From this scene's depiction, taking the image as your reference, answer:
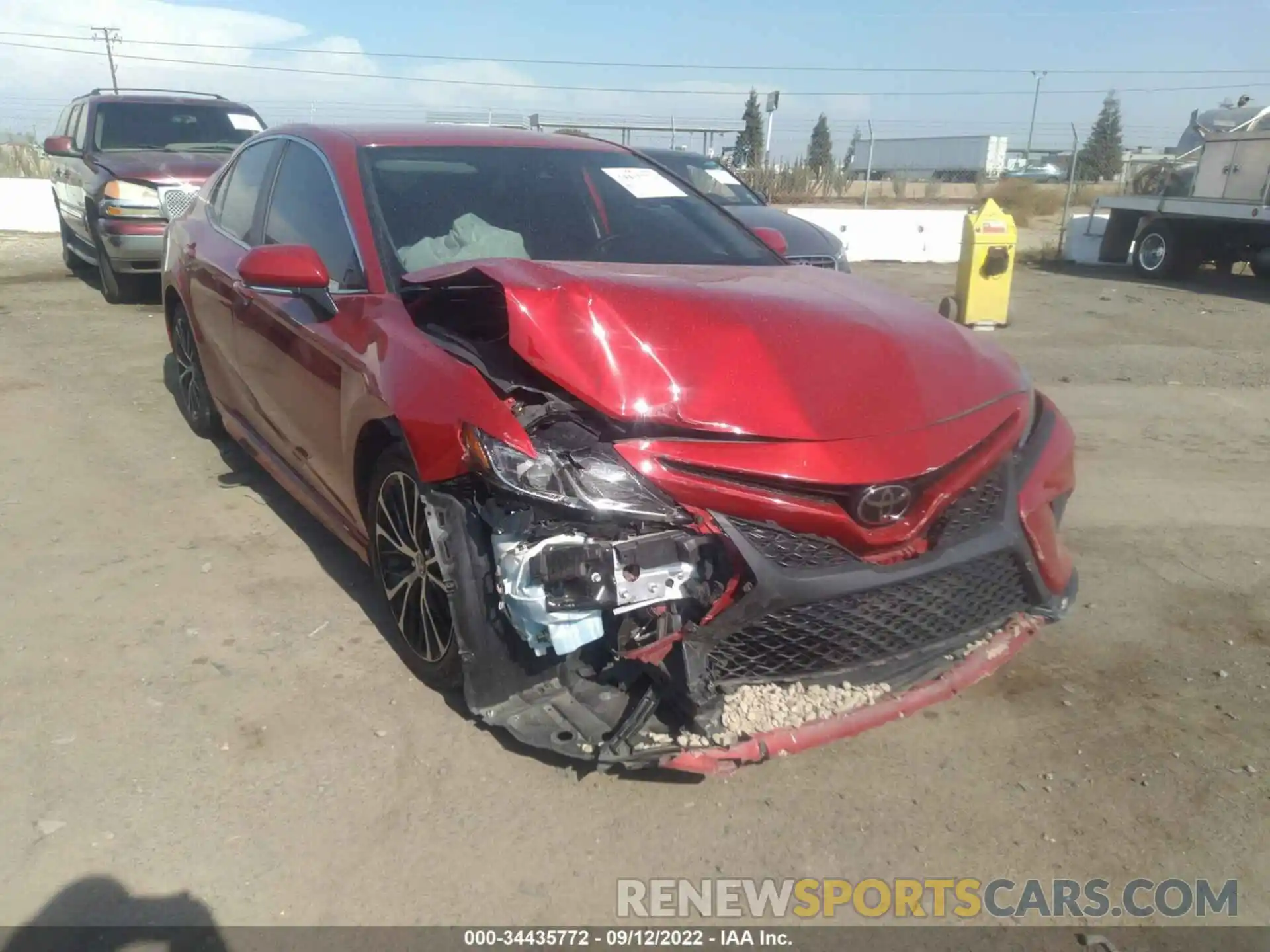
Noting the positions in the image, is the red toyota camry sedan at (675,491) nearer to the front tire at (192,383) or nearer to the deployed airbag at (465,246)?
the deployed airbag at (465,246)

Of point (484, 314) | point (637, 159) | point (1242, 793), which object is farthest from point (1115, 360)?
point (484, 314)

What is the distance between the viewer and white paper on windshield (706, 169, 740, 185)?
10.5m

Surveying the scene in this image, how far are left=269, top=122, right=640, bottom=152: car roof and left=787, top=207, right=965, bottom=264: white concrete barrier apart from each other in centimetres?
1268

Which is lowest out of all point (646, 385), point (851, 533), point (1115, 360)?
point (1115, 360)

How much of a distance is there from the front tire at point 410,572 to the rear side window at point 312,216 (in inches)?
27.9

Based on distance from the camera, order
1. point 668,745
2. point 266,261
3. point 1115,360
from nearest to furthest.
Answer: point 668,745
point 266,261
point 1115,360

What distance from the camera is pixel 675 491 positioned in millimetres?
2445

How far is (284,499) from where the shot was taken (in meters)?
4.78

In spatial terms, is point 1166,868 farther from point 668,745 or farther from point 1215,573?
point 1215,573

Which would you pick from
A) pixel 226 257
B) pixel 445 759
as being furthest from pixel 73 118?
pixel 445 759

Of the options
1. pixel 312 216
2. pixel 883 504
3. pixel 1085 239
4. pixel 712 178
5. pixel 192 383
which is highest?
pixel 312 216

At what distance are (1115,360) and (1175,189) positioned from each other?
8.55 meters

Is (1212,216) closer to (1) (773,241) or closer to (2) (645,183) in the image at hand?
(1) (773,241)

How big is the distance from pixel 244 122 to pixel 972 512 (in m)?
10.2
